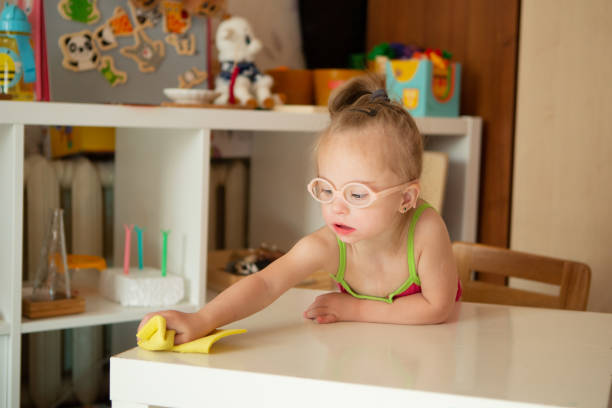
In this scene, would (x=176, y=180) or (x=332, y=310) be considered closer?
(x=332, y=310)

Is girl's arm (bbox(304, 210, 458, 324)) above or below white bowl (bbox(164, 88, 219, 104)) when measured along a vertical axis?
below

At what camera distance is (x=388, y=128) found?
33.1 inches

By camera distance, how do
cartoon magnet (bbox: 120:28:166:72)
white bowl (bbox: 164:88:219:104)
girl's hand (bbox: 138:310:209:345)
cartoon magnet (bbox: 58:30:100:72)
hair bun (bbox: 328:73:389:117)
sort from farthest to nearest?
cartoon magnet (bbox: 120:28:166:72), cartoon magnet (bbox: 58:30:100:72), white bowl (bbox: 164:88:219:104), hair bun (bbox: 328:73:389:117), girl's hand (bbox: 138:310:209:345)

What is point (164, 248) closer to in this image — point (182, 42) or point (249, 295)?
point (182, 42)

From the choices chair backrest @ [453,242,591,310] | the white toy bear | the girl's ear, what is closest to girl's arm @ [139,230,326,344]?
the girl's ear

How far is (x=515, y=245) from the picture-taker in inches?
69.6

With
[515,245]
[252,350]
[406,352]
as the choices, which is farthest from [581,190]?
[252,350]

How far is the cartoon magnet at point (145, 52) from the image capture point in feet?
5.33

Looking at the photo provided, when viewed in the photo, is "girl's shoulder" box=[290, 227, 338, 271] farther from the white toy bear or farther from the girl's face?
the white toy bear

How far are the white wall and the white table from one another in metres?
0.84

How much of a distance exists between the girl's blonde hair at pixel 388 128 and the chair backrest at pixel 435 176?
801 mm

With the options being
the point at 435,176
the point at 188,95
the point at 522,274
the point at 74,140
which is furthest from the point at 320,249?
the point at 74,140

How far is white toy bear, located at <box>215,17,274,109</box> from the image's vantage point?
164 centimetres

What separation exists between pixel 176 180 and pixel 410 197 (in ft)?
2.45
